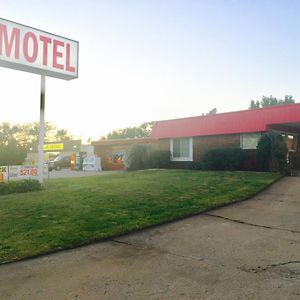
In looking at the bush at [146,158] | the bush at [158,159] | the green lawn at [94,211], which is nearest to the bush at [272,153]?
the green lawn at [94,211]

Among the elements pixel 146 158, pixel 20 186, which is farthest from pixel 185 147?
pixel 20 186

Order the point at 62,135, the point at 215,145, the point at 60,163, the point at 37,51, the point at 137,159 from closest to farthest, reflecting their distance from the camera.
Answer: the point at 37,51
the point at 215,145
the point at 137,159
the point at 60,163
the point at 62,135

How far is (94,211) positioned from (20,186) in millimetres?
6096

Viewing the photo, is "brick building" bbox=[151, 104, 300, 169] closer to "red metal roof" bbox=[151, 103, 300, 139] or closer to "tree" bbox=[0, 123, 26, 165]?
"red metal roof" bbox=[151, 103, 300, 139]

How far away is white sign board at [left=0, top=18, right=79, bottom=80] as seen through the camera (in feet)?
44.8

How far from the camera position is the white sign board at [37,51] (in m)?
13.7

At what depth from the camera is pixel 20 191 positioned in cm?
1382

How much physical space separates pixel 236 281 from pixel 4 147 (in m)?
17.6

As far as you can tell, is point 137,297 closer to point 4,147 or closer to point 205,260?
point 205,260

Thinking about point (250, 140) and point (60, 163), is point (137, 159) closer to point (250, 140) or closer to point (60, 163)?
point (250, 140)

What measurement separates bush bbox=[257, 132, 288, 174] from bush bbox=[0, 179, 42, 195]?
11825mm

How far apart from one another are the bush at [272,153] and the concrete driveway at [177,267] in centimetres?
1085

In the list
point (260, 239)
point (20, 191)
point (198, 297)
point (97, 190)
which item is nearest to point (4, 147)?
point (20, 191)

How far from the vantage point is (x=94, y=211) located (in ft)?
29.7
